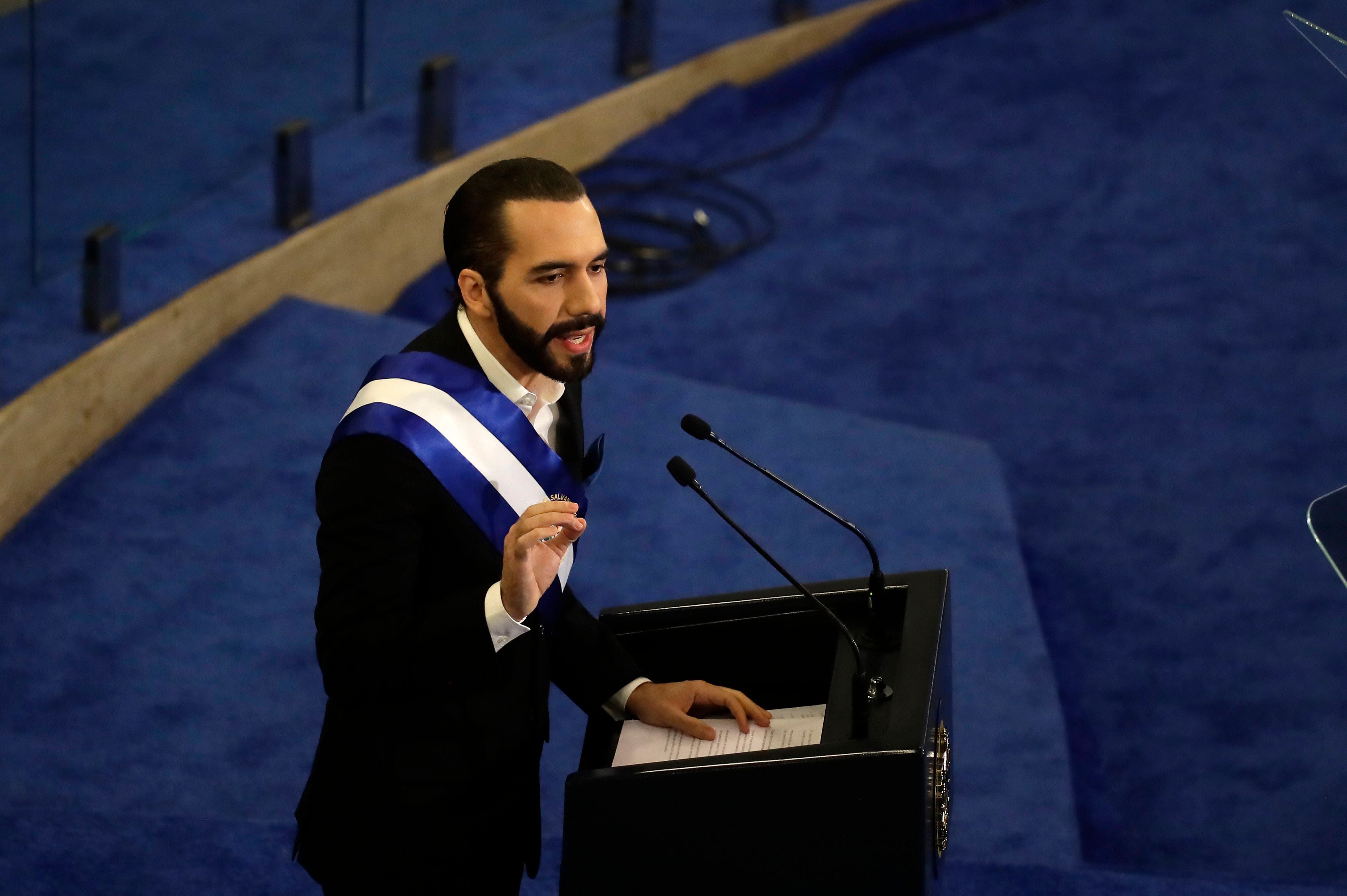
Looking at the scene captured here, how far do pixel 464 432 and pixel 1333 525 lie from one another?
0.87 metres

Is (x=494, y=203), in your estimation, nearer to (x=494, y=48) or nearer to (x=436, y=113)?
(x=436, y=113)

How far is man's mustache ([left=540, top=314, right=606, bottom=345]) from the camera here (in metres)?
1.50

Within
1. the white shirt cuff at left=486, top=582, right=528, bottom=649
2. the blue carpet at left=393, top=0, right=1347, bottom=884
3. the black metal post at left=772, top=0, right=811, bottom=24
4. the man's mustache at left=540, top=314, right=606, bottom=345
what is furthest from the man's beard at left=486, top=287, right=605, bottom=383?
the black metal post at left=772, top=0, right=811, bottom=24

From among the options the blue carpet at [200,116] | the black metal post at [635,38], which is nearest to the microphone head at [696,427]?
the blue carpet at [200,116]

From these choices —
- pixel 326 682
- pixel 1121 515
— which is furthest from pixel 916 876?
pixel 1121 515

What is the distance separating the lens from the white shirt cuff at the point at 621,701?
1.67 meters

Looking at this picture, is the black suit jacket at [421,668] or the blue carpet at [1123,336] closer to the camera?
the black suit jacket at [421,668]

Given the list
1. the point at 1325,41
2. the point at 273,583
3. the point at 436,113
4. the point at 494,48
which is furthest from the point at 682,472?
the point at 494,48

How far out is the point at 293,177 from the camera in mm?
3803

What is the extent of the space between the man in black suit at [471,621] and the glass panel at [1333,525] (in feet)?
1.96

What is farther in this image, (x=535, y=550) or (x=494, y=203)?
(x=494, y=203)

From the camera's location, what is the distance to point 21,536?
2951mm

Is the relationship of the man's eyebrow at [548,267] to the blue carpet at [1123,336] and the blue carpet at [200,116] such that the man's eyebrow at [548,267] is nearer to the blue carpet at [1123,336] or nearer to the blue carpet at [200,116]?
the blue carpet at [1123,336]

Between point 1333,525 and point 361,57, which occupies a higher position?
point 1333,525
